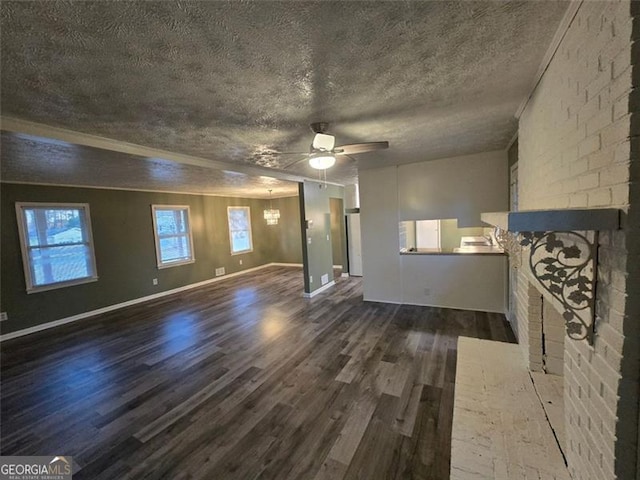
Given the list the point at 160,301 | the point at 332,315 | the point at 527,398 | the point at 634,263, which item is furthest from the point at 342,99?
the point at 160,301

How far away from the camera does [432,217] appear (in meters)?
4.50

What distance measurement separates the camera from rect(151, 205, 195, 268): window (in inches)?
248

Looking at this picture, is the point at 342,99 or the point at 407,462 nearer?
the point at 407,462

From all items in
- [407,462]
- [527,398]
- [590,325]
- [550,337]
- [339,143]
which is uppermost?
[339,143]

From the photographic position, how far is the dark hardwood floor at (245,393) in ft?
6.29

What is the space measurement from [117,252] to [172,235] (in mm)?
1255

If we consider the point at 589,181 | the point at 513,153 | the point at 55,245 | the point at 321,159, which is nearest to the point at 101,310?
the point at 55,245

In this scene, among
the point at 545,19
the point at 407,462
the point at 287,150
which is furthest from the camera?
the point at 287,150

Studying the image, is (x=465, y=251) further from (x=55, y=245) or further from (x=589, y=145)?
(x=55, y=245)

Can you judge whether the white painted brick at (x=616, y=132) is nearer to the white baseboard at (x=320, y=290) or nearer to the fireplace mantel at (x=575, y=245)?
the fireplace mantel at (x=575, y=245)

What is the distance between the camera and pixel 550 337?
2012 mm

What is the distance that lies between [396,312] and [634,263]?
3952mm

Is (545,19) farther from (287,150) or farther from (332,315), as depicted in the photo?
(332,315)

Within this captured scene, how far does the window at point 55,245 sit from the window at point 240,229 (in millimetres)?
3505
